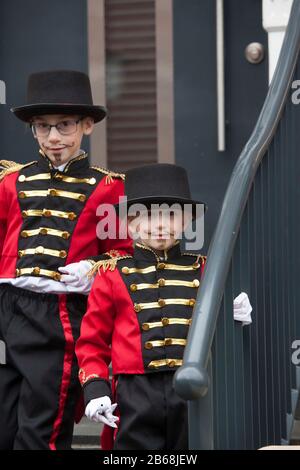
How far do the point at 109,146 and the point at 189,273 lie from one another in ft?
9.21

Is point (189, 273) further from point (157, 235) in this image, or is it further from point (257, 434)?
point (257, 434)

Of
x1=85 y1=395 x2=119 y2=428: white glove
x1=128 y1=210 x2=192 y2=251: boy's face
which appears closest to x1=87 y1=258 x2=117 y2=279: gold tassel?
x1=128 y1=210 x2=192 y2=251: boy's face

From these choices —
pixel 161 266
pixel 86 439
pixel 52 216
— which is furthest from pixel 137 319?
pixel 86 439

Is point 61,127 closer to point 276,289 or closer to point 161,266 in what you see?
point 161,266

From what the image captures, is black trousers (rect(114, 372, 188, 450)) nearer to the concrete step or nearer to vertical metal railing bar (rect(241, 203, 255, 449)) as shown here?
vertical metal railing bar (rect(241, 203, 255, 449))

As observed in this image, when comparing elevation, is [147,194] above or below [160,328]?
above

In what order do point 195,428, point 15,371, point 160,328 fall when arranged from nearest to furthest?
point 195,428 < point 160,328 < point 15,371

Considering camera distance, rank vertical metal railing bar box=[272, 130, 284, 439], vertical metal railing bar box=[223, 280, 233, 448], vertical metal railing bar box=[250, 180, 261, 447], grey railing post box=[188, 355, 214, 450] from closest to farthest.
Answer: grey railing post box=[188, 355, 214, 450]
vertical metal railing bar box=[223, 280, 233, 448]
vertical metal railing bar box=[250, 180, 261, 447]
vertical metal railing bar box=[272, 130, 284, 439]

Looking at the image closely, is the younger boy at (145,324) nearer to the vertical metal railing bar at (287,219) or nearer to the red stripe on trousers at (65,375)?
the red stripe on trousers at (65,375)

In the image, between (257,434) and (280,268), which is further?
(280,268)

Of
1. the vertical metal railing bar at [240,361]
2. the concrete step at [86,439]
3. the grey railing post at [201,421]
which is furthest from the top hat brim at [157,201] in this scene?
the concrete step at [86,439]

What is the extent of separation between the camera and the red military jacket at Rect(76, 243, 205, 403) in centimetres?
386
